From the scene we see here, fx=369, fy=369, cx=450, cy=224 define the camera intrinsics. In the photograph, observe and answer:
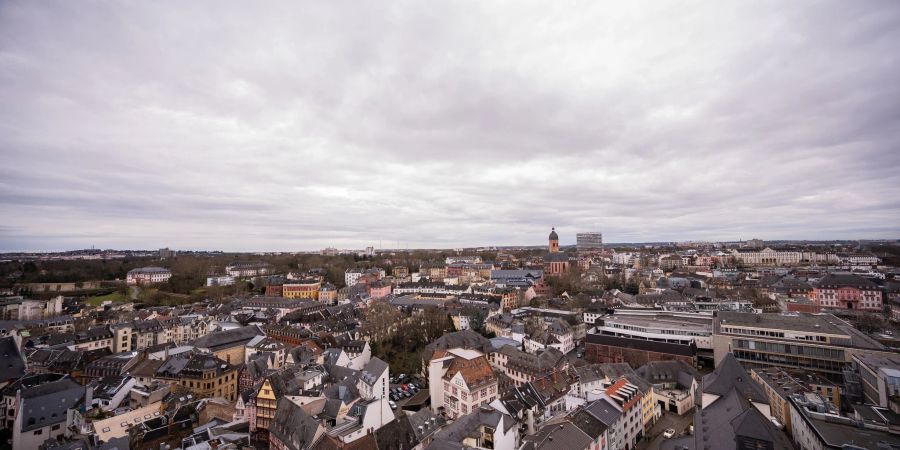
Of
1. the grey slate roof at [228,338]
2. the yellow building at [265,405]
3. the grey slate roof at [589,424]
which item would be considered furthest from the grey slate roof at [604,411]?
the grey slate roof at [228,338]

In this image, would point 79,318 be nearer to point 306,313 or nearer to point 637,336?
point 306,313

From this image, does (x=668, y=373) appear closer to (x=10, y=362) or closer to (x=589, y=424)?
(x=589, y=424)

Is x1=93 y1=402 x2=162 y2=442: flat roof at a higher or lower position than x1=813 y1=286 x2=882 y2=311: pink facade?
lower

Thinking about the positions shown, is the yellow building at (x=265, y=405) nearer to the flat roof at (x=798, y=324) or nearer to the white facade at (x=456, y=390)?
the white facade at (x=456, y=390)

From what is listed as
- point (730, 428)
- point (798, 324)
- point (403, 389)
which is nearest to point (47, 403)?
point (403, 389)

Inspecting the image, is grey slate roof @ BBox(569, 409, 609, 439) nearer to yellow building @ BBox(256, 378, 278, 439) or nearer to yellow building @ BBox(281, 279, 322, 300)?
yellow building @ BBox(256, 378, 278, 439)

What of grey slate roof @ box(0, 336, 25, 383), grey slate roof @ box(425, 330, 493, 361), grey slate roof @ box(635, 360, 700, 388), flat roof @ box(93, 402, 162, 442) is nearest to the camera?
flat roof @ box(93, 402, 162, 442)

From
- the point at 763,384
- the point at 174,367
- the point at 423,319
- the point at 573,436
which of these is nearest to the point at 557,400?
the point at 573,436

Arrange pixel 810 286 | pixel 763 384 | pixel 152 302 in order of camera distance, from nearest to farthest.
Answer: pixel 763 384
pixel 810 286
pixel 152 302

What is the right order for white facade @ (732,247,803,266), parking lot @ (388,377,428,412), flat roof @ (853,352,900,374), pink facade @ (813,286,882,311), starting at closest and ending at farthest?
flat roof @ (853,352,900,374), parking lot @ (388,377,428,412), pink facade @ (813,286,882,311), white facade @ (732,247,803,266)

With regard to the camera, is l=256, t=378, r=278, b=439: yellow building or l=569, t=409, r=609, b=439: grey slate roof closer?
l=569, t=409, r=609, b=439: grey slate roof

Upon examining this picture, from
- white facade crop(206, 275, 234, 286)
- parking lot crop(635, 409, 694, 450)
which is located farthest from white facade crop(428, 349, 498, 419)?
white facade crop(206, 275, 234, 286)
